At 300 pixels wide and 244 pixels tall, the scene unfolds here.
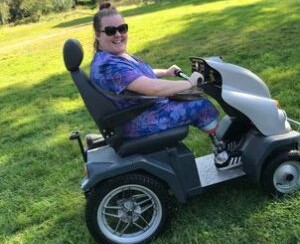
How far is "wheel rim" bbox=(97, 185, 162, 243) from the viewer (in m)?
3.38

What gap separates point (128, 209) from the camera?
3473 mm

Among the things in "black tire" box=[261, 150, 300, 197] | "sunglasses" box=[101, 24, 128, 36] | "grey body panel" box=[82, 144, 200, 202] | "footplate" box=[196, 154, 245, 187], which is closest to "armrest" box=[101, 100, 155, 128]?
"grey body panel" box=[82, 144, 200, 202]

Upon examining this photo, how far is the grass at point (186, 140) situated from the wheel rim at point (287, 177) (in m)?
0.08

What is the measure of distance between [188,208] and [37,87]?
21.6ft

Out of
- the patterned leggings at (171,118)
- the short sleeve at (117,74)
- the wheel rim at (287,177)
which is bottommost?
the wheel rim at (287,177)

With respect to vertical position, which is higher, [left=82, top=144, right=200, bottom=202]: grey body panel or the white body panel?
the white body panel

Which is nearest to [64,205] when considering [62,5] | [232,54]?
[232,54]

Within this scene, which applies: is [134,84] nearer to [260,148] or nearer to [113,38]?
[113,38]

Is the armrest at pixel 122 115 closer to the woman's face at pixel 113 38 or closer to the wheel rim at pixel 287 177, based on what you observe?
the woman's face at pixel 113 38

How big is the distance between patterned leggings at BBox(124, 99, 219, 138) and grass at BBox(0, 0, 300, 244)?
0.63m

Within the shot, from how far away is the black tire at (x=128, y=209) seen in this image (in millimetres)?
3312

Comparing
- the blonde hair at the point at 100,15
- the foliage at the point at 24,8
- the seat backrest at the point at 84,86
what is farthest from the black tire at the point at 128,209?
the foliage at the point at 24,8

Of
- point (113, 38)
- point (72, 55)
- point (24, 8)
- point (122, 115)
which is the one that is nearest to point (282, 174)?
point (122, 115)

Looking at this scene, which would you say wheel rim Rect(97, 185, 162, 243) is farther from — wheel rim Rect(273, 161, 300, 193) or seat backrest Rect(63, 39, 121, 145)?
wheel rim Rect(273, 161, 300, 193)
